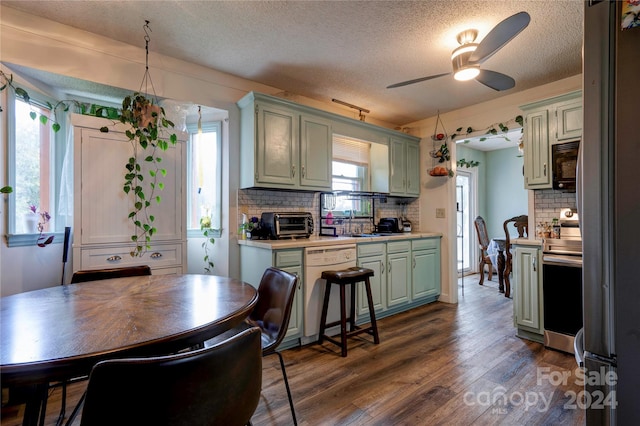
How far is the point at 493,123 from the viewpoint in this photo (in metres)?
3.71

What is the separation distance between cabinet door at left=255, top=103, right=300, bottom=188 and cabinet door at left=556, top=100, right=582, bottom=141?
249cm

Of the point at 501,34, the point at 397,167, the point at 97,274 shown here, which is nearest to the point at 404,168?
the point at 397,167

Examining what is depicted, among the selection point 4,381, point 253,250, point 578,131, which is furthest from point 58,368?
point 578,131

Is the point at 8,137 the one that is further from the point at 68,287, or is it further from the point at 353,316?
the point at 353,316

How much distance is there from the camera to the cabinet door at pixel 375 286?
3.13 metres

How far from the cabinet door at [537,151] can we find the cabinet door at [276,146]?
232 cm

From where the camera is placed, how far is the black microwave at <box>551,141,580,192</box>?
8.97 feet

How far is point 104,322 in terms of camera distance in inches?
44.9

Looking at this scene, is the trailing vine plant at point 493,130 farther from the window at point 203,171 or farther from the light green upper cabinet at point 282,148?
the window at point 203,171

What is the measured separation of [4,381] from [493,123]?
4429mm

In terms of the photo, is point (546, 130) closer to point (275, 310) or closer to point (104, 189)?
point (275, 310)

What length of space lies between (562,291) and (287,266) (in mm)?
2360

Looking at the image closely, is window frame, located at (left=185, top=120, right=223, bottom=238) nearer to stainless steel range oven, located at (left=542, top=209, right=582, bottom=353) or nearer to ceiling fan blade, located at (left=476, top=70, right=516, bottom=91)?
ceiling fan blade, located at (left=476, top=70, right=516, bottom=91)

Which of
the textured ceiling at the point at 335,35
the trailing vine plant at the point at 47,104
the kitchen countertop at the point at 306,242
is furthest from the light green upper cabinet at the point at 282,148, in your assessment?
the trailing vine plant at the point at 47,104
